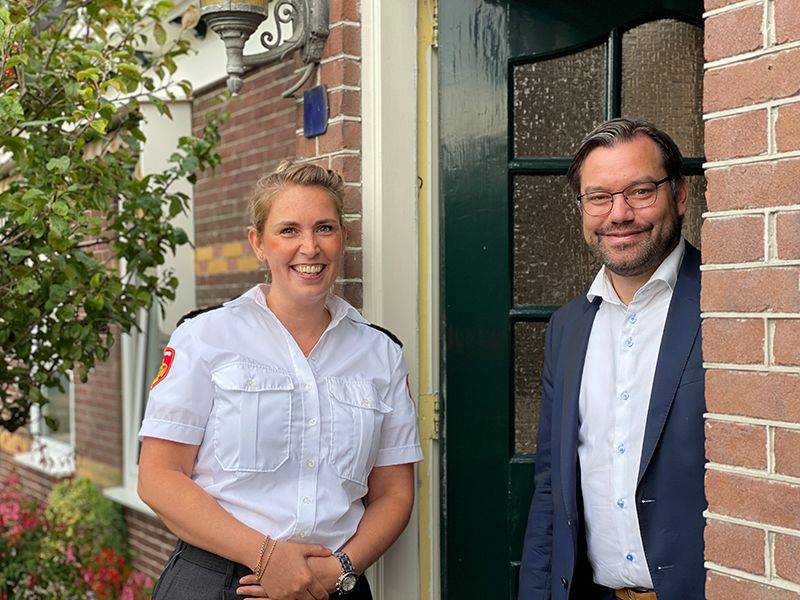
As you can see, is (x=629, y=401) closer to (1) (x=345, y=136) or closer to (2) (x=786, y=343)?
(2) (x=786, y=343)

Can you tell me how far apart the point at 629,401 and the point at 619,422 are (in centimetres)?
6

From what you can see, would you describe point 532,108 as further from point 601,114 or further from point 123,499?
point 123,499

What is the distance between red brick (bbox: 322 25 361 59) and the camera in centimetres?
330

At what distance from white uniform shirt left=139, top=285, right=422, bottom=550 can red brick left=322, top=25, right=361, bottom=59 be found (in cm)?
94

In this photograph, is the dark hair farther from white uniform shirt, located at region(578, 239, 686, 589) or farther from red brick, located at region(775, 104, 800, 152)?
red brick, located at region(775, 104, 800, 152)

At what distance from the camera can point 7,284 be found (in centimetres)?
377

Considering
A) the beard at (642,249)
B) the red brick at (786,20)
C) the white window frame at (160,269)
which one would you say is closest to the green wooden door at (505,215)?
the beard at (642,249)

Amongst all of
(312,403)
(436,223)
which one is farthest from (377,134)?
(312,403)

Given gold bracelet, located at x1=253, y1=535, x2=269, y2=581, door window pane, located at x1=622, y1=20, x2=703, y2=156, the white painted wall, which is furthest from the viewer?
the white painted wall

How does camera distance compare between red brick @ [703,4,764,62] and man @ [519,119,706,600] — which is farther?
man @ [519,119,706,600]

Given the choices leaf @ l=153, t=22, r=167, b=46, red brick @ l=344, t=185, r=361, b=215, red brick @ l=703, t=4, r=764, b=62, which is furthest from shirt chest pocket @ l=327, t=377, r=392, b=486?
leaf @ l=153, t=22, r=167, b=46

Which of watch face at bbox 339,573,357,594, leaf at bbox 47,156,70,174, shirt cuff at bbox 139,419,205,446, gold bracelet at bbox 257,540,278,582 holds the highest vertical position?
leaf at bbox 47,156,70,174

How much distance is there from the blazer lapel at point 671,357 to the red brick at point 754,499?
1.05 feet

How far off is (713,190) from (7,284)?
2.70m
